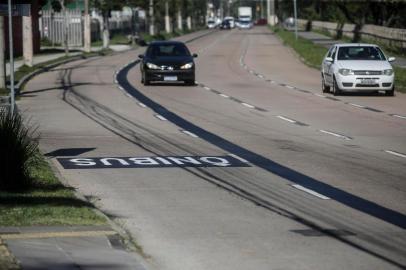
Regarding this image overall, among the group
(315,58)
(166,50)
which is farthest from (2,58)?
(315,58)

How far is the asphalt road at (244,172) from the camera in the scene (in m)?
9.55

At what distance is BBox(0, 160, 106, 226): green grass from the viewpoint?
33.6 feet

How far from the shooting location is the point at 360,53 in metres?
32.7

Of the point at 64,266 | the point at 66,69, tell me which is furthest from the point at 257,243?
the point at 66,69

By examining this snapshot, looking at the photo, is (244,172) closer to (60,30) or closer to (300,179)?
(300,179)

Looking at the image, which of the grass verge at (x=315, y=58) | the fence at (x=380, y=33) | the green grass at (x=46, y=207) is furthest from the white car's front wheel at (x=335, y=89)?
the fence at (x=380, y=33)

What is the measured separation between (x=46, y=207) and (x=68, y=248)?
2.13 metres

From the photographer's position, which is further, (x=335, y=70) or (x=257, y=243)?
(x=335, y=70)

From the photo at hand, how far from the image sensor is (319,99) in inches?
1206

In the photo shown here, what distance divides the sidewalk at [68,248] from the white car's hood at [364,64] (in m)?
22.2

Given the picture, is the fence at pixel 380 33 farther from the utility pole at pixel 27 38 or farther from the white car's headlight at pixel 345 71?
the white car's headlight at pixel 345 71

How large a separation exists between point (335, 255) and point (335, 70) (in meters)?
23.0

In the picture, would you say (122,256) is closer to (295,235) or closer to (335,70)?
(295,235)

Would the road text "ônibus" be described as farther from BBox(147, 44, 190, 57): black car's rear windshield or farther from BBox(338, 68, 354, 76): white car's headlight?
Result: BBox(147, 44, 190, 57): black car's rear windshield
